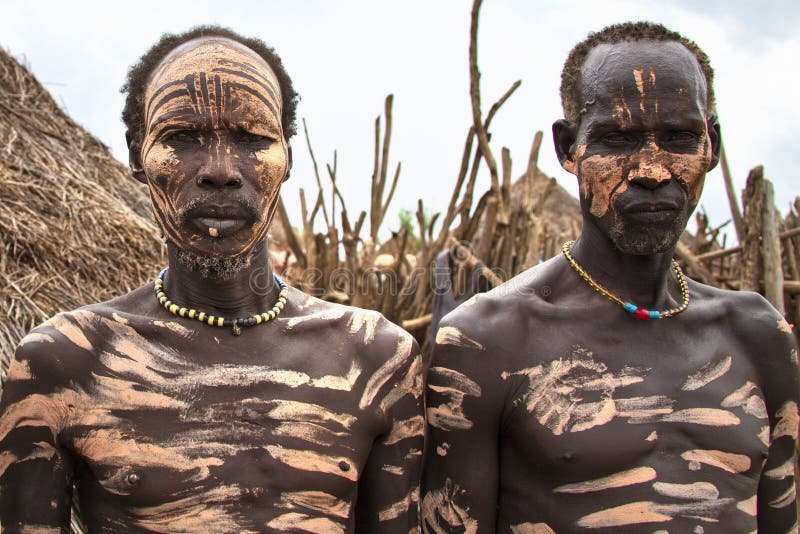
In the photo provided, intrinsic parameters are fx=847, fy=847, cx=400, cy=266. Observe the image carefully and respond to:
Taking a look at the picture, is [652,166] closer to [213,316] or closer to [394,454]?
[394,454]

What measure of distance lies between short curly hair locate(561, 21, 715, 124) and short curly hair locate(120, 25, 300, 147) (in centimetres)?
74

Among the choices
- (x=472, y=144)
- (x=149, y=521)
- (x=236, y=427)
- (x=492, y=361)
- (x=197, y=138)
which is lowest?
(x=149, y=521)

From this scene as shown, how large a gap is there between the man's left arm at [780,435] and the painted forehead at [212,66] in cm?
140

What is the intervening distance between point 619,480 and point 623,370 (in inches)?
10.2

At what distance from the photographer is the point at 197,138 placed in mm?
1958

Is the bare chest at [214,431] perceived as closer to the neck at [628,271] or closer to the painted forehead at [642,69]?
the neck at [628,271]

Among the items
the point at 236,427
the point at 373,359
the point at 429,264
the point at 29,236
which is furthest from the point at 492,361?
the point at 429,264

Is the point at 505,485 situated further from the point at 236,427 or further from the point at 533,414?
the point at 236,427

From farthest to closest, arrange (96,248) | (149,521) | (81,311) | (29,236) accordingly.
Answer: (96,248)
(29,236)
(81,311)
(149,521)

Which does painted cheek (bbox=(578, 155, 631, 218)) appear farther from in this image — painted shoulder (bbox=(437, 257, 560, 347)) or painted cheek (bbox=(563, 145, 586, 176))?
painted shoulder (bbox=(437, 257, 560, 347))

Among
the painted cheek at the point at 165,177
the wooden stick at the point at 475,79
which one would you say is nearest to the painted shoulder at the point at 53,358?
the painted cheek at the point at 165,177

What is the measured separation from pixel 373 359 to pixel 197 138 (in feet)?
2.19

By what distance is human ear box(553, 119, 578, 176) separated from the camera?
2178 millimetres

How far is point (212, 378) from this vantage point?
191 centimetres
